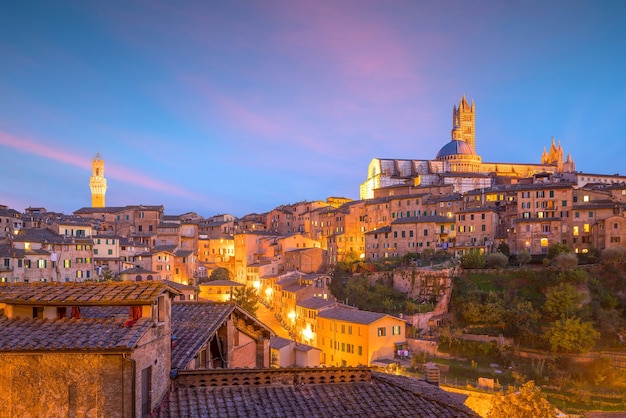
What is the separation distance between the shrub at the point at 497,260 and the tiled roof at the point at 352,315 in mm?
19673

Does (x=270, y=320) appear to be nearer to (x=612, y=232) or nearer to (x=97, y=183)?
(x=612, y=232)

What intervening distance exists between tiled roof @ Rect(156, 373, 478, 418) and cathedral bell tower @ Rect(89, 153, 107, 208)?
120286 mm

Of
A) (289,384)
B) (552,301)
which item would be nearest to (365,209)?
(552,301)

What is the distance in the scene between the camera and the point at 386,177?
104 meters

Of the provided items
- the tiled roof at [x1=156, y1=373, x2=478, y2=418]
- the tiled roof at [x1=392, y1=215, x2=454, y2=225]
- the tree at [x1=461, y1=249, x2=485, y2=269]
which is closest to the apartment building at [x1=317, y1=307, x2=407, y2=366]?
the tree at [x1=461, y1=249, x2=485, y2=269]

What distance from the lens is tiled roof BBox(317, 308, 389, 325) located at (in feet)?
144

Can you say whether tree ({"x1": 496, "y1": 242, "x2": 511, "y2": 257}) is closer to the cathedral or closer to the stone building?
the cathedral

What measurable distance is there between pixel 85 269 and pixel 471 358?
157 ft

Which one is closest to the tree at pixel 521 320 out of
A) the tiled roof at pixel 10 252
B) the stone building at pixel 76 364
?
the stone building at pixel 76 364

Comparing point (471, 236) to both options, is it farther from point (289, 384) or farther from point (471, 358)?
point (289, 384)

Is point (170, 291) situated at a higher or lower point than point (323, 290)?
higher

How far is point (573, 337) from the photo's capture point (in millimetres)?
42406

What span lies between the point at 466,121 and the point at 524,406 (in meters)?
116

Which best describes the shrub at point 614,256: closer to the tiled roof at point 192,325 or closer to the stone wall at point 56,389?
the tiled roof at point 192,325
